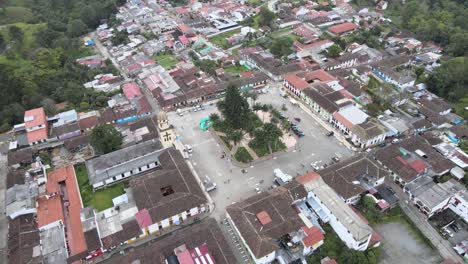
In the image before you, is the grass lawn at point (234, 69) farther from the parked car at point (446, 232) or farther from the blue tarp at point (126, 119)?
the parked car at point (446, 232)

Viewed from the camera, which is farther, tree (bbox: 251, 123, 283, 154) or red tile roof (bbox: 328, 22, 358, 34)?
red tile roof (bbox: 328, 22, 358, 34)

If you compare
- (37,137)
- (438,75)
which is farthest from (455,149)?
(37,137)

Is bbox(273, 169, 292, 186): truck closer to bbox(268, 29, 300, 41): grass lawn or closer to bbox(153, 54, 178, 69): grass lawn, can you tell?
bbox(153, 54, 178, 69): grass lawn

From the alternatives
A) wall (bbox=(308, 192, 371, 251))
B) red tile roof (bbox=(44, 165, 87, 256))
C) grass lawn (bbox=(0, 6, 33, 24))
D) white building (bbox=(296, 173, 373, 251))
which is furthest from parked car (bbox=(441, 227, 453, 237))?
grass lawn (bbox=(0, 6, 33, 24))

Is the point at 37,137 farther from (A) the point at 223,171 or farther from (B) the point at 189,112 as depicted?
(A) the point at 223,171

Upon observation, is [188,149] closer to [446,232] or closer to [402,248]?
[402,248]

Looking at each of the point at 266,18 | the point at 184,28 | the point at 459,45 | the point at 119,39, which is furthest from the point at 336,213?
the point at 119,39
